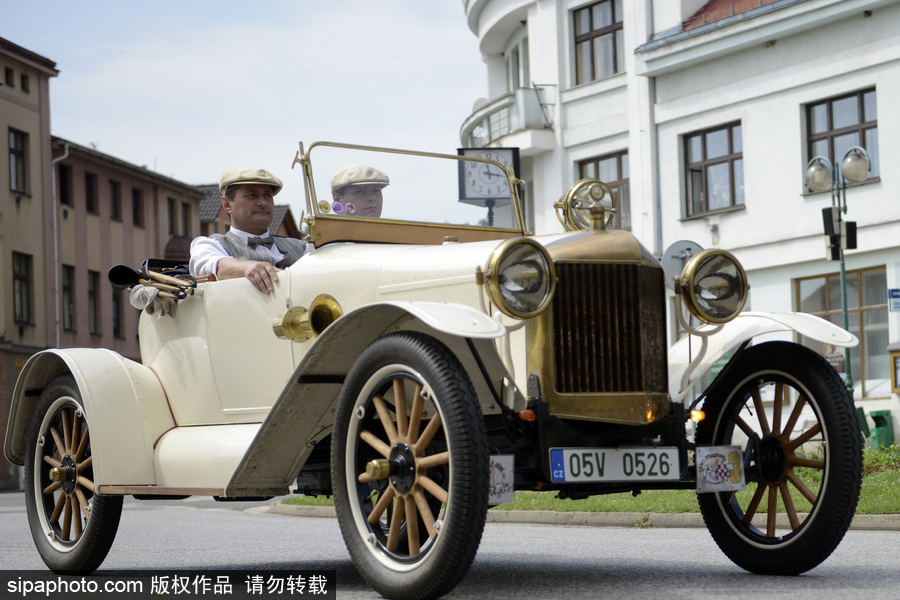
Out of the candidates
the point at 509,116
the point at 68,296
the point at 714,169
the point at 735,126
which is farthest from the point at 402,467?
the point at 68,296

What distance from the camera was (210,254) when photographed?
6.96 m

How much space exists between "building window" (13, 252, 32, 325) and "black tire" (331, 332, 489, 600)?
31796mm

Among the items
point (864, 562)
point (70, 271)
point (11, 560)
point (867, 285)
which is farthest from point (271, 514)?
point (70, 271)

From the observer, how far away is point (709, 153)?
2512 cm

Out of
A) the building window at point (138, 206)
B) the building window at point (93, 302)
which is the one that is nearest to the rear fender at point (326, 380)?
the building window at point (93, 302)

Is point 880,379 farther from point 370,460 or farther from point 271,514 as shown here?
point 370,460

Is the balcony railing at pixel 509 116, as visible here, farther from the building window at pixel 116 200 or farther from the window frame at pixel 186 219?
the window frame at pixel 186 219

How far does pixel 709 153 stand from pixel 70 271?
2117 cm

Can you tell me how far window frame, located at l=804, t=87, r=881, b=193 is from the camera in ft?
72.2

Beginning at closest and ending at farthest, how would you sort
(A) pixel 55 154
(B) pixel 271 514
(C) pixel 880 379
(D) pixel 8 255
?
(B) pixel 271 514, (C) pixel 880 379, (D) pixel 8 255, (A) pixel 55 154

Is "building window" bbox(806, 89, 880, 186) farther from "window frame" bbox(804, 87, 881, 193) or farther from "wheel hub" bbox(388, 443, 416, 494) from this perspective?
"wheel hub" bbox(388, 443, 416, 494)

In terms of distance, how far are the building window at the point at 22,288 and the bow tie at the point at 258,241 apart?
1172 inches

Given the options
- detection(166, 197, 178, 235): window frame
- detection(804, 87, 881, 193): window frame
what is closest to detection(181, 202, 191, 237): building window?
detection(166, 197, 178, 235): window frame

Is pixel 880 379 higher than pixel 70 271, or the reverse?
pixel 70 271
